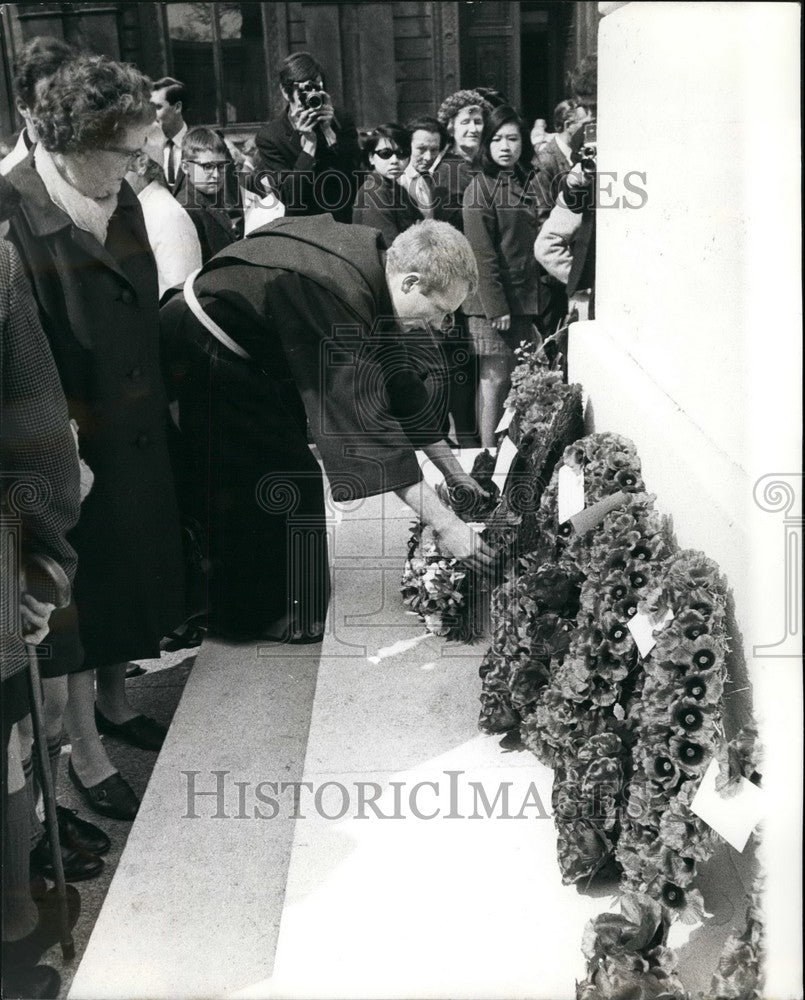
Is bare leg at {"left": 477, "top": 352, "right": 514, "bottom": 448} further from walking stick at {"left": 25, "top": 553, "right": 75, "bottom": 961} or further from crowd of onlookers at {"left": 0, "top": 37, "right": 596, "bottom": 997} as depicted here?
walking stick at {"left": 25, "top": 553, "right": 75, "bottom": 961}

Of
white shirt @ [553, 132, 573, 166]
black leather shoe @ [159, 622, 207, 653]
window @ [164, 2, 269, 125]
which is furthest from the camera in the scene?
white shirt @ [553, 132, 573, 166]

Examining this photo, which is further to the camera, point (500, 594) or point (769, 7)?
point (500, 594)

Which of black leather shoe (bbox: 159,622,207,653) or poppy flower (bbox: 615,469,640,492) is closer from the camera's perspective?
poppy flower (bbox: 615,469,640,492)

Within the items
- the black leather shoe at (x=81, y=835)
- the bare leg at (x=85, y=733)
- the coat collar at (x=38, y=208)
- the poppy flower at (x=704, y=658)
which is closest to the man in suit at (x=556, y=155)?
Answer: the coat collar at (x=38, y=208)

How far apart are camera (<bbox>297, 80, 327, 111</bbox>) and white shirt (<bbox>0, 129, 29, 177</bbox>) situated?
634 mm

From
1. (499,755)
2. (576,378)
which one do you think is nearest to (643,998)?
(499,755)

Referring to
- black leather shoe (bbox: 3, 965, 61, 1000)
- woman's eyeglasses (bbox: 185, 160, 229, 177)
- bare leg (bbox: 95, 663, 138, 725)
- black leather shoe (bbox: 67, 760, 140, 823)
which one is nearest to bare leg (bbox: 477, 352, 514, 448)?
woman's eyeglasses (bbox: 185, 160, 229, 177)

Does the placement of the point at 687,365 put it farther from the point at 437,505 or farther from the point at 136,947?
the point at 136,947

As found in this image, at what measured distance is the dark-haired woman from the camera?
11.2ft

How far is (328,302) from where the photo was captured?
2.78m

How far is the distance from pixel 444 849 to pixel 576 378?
1.75m

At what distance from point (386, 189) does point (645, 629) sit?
1.66 m

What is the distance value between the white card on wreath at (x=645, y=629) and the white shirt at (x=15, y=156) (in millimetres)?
1557

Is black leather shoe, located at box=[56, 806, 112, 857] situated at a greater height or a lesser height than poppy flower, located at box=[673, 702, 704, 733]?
lesser
